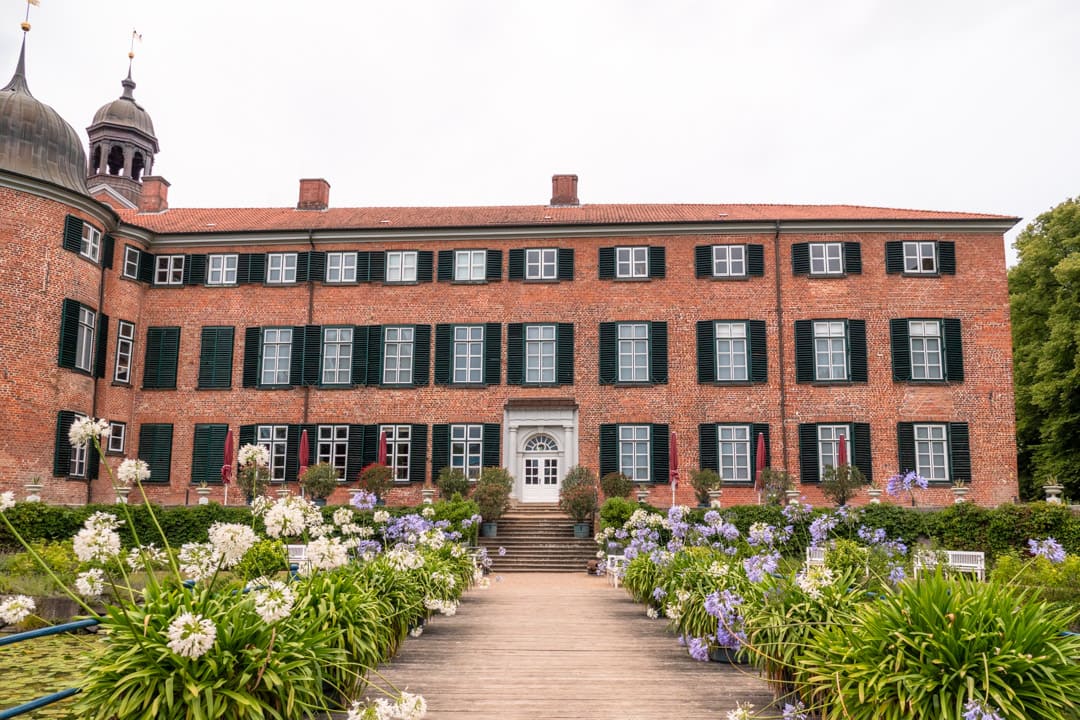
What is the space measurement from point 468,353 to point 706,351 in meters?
6.86

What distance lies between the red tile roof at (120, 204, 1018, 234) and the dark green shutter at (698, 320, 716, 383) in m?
3.11

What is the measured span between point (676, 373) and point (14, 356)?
1710 cm

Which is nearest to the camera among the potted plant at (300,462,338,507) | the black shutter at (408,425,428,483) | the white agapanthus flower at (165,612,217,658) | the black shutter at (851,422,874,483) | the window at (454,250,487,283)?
the white agapanthus flower at (165,612,217,658)

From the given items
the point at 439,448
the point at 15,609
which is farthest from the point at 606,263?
the point at 15,609

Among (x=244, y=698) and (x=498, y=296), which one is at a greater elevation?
(x=498, y=296)

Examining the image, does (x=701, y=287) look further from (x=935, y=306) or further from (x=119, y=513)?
(x=119, y=513)

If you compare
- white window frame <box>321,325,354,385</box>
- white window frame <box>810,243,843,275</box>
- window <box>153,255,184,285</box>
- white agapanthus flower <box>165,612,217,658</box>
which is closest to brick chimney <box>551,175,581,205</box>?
white window frame <box>810,243,843,275</box>

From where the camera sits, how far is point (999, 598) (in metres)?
4.90

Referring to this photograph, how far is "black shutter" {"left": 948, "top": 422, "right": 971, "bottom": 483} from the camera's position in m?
23.7

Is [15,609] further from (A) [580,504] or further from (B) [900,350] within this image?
(B) [900,350]

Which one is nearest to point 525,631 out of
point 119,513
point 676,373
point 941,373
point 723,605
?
point 723,605

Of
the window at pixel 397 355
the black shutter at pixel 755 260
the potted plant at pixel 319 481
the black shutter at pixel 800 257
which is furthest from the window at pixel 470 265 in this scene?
the black shutter at pixel 800 257

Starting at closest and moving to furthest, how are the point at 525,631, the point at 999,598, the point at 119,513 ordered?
the point at 999,598 → the point at 525,631 → the point at 119,513

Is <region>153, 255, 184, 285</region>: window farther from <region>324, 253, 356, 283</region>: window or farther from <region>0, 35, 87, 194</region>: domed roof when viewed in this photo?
<region>0, 35, 87, 194</region>: domed roof
